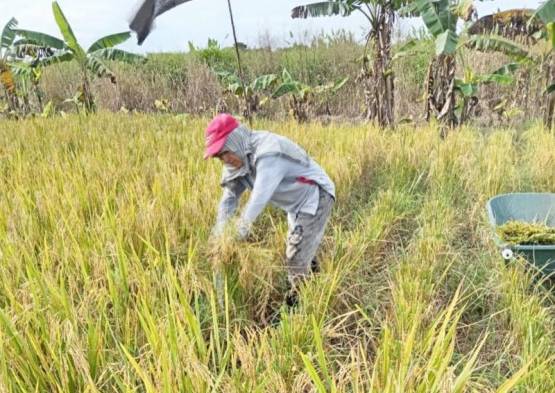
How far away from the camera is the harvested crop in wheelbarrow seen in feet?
7.41

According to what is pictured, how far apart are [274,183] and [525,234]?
1.43 metres

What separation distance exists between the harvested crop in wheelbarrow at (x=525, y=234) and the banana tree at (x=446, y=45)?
276 cm

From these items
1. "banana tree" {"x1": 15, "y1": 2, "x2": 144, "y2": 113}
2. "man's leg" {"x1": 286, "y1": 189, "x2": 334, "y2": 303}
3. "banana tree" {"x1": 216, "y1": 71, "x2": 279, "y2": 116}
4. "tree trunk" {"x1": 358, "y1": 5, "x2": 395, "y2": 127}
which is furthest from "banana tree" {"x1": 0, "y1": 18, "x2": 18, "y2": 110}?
"man's leg" {"x1": 286, "y1": 189, "x2": 334, "y2": 303}

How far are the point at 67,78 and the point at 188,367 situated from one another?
12.7 meters

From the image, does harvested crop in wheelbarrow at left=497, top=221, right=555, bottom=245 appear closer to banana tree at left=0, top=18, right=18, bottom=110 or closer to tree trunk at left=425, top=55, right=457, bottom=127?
tree trunk at left=425, top=55, right=457, bottom=127

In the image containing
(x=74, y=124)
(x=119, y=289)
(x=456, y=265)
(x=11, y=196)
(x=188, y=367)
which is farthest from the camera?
(x=74, y=124)

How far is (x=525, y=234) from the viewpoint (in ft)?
7.56

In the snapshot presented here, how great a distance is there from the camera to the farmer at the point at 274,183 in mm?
1732

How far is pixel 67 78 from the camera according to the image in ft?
39.3

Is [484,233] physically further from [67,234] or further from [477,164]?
[67,234]

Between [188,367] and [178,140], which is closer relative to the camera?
Result: [188,367]

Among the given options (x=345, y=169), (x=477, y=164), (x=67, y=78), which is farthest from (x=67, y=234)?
(x=67, y=78)

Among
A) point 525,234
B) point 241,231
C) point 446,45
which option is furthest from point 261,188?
point 446,45

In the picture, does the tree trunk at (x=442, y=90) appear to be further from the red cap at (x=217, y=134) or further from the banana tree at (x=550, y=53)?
the red cap at (x=217, y=134)
